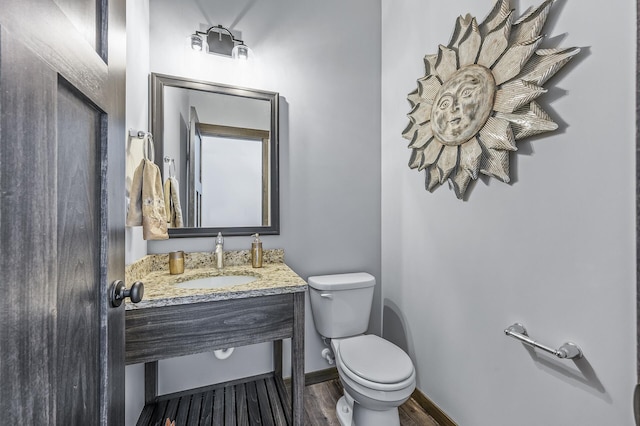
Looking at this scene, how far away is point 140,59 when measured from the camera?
139cm

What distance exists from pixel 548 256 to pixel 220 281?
1.50m

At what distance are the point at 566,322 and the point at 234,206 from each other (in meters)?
1.63

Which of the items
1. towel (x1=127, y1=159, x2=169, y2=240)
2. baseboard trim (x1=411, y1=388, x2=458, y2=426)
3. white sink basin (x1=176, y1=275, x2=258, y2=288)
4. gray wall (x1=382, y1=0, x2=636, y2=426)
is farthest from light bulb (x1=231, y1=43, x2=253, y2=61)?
baseboard trim (x1=411, y1=388, x2=458, y2=426)

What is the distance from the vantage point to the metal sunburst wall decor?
41.9 inches

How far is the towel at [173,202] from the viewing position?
1.55 m

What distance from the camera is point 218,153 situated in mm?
1672

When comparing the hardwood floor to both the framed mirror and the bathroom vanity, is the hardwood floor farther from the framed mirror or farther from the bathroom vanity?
the framed mirror

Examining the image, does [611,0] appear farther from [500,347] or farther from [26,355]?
[26,355]

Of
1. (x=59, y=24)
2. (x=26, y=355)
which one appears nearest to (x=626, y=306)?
(x=26, y=355)

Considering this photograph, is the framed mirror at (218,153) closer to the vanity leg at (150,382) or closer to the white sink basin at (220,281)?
the white sink basin at (220,281)

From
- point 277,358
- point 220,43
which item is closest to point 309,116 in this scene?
point 220,43

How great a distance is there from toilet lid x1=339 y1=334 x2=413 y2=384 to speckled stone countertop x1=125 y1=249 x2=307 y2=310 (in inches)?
18.7

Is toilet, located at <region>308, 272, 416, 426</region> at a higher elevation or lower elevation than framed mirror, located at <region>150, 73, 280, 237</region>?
lower

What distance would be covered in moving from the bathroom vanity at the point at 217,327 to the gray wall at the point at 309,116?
3.5 inches
